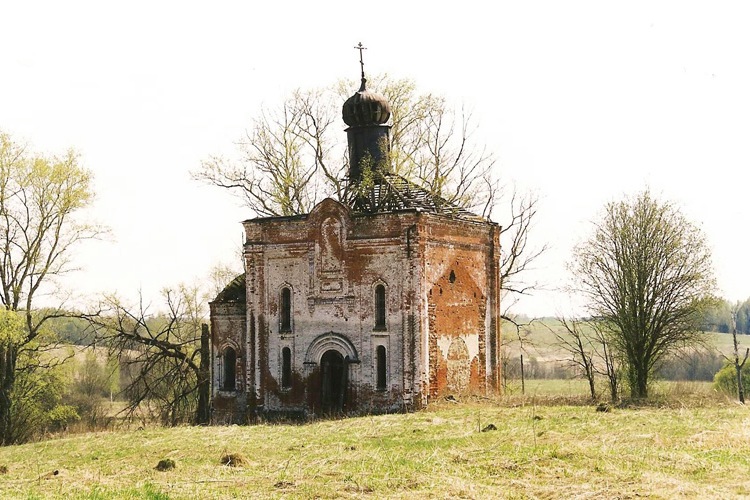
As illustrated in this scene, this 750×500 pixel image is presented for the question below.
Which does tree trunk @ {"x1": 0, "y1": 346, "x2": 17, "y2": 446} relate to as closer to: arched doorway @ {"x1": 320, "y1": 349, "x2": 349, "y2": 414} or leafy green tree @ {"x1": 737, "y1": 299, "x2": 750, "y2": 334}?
arched doorway @ {"x1": 320, "y1": 349, "x2": 349, "y2": 414}

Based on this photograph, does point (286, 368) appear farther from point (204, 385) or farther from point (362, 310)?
point (204, 385)

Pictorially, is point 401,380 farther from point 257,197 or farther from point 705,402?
point 257,197

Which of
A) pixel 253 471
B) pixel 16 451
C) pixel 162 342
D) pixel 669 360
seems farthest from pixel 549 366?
pixel 253 471

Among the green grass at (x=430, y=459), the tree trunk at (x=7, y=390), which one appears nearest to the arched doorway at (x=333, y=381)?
the green grass at (x=430, y=459)

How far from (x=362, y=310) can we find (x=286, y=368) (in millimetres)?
2993

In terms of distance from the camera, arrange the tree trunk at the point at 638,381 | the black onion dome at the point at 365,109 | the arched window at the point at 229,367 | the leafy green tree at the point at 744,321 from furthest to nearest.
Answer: the leafy green tree at the point at 744,321 → the tree trunk at the point at 638,381 → the black onion dome at the point at 365,109 → the arched window at the point at 229,367

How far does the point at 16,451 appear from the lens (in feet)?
71.9

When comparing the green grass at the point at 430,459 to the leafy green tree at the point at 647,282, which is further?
the leafy green tree at the point at 647,282

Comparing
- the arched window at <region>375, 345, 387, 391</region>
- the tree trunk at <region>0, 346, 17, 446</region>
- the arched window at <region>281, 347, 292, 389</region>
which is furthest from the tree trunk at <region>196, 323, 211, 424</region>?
the arched window at <region>375, 345, 387, 391</region>

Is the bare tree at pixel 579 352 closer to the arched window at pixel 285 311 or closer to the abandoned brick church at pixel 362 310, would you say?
the abandoned brick church at pixel 362 310

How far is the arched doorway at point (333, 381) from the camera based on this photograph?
939 inches

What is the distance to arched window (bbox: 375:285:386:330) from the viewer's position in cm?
2389

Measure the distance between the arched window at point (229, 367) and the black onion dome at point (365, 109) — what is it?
822 cm

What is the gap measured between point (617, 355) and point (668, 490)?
18.6 m
